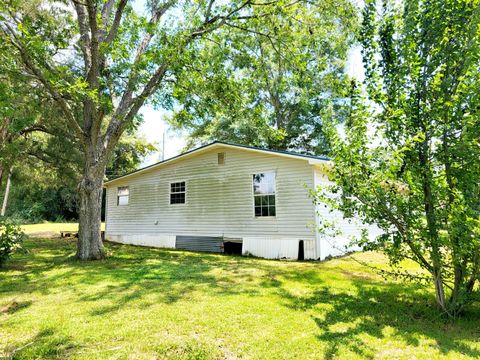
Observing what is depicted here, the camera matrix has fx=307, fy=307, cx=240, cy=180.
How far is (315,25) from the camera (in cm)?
993

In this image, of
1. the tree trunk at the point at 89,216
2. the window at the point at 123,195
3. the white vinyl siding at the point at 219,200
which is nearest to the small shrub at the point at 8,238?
the tree trunk at the point at 89,216

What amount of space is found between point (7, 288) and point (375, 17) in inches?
316

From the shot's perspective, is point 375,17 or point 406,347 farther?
point 375,17

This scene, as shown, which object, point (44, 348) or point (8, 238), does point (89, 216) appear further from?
point (44, 348)

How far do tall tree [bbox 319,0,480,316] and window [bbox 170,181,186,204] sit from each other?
28.3 ft

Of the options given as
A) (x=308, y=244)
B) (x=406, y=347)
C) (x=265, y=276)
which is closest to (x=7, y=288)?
(x=265, y=276)

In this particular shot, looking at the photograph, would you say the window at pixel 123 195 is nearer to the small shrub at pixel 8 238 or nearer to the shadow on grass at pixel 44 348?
the small shrub at pixel 8 238

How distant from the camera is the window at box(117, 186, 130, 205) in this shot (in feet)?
47.5

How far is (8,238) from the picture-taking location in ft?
24.7

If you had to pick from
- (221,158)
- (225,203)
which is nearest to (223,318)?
(225,203)

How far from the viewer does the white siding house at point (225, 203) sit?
9.45m

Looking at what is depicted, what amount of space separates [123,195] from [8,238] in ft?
23.5

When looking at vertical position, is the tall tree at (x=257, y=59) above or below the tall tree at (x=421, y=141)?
above

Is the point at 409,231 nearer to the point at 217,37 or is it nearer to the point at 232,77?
the point at 232,77
